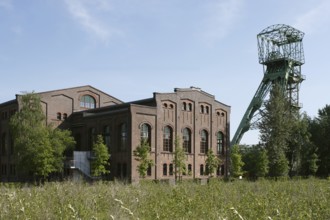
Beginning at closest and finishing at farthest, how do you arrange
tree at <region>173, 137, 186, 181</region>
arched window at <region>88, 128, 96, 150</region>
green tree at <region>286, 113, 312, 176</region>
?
1. tree at <region>173, 137, 186, 181</region>
2. arched window at <region>88, 128, 96, 150</region>
3. green tree at <region>286, 113, 312, 176</region>

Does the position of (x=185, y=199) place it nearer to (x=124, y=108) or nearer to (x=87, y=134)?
(x=124, y=108)

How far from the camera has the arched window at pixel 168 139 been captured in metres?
46.9

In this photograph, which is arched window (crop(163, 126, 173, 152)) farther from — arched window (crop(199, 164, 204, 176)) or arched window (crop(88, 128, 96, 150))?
arched window (crop(88, 128, 96, 150))

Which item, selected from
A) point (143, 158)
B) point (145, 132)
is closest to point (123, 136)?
point (145, 132)

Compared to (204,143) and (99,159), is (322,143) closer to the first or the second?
(204,143)

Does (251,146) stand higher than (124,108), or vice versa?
(124,108)

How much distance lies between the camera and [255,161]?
175 ft

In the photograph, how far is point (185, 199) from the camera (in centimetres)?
1421

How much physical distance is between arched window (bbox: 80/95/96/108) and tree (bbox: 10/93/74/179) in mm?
10743

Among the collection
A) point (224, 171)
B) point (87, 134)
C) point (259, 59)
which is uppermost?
point (259, 59)

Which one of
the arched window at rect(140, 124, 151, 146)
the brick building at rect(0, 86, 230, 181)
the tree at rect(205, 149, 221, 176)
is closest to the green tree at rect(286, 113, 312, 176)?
the brick building at rect(0, 86, 230, 181)

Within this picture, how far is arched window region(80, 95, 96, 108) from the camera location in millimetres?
54253

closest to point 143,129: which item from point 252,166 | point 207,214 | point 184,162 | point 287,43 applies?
point 184,162

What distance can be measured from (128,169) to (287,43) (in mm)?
31050
